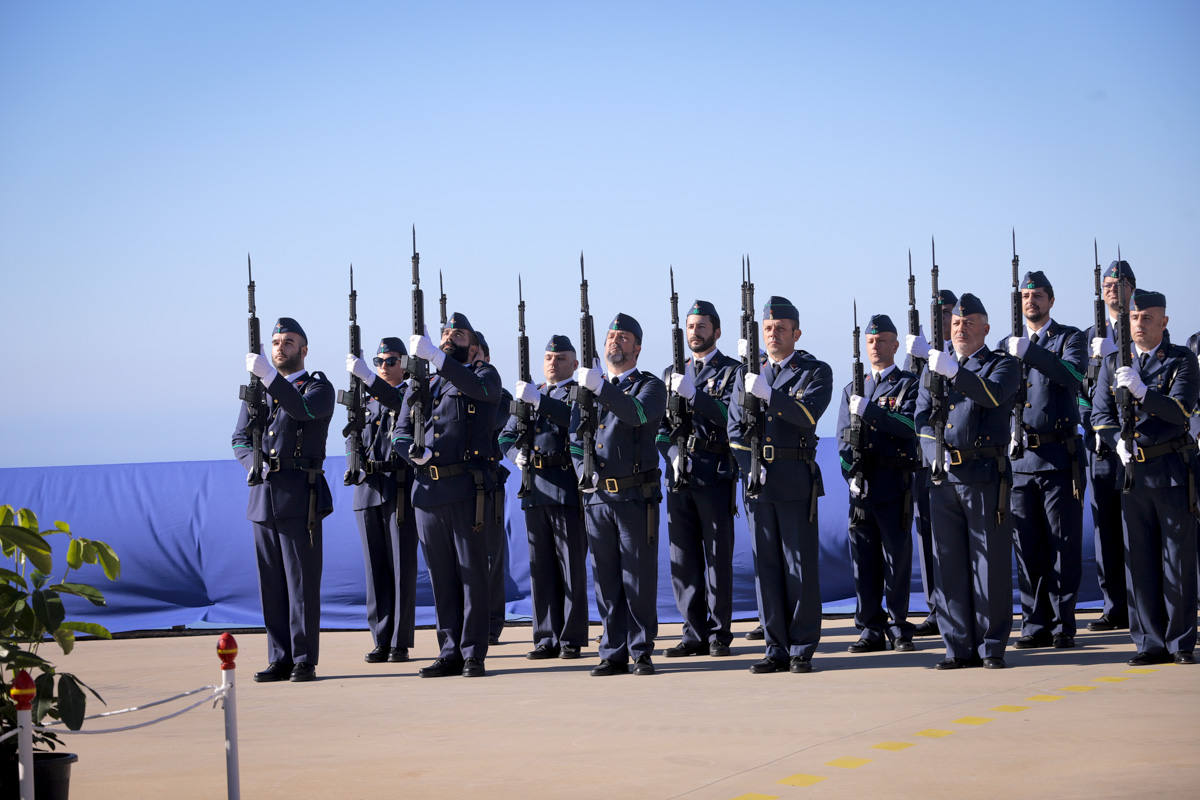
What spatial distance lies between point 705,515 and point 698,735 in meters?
3.34

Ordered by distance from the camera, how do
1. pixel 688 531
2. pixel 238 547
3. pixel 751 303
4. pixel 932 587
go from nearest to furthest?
pixel 751 303
pixel 688 531
pixel 932 587
pixel 238 547

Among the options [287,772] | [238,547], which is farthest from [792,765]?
[238,547]

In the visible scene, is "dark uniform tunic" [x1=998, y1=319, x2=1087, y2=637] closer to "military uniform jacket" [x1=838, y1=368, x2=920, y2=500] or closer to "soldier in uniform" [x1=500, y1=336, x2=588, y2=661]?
"military uniform jacket" [x1=838, y1=368, x2=920, y2=500]

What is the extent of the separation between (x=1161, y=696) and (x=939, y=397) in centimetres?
214

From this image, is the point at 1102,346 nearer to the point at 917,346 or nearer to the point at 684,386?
the point at 917,346

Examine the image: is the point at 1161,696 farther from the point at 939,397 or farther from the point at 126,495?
the point at 126,495

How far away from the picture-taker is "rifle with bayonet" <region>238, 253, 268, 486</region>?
8586 mm

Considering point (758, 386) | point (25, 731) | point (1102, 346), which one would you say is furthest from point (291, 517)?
point (1102, 346)

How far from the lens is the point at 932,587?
10.2 m

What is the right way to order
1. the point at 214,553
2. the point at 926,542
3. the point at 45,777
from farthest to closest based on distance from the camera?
the point at 214,553 < the point at 926,542 < the point at 45,777

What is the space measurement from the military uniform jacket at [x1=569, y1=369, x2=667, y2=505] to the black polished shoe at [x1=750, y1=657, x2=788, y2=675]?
3.77ft

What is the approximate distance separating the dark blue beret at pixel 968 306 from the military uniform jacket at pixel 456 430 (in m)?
2.87

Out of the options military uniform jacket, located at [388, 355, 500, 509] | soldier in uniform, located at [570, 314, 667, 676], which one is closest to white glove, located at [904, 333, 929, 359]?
soldier in uniform, located at [570, 314, 667, 676]

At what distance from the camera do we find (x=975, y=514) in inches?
320
